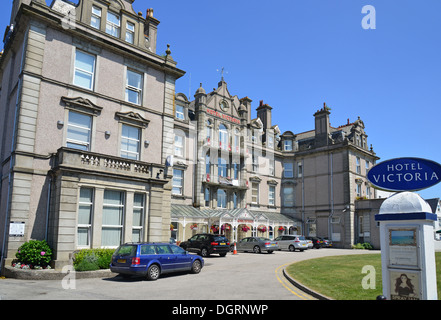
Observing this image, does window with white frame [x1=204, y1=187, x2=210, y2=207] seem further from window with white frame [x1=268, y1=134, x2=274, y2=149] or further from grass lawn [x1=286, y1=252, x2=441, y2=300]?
grass lawn [x1=286, y1=252, x2=441, y2=300]

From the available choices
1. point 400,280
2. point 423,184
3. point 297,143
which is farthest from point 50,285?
point 297,143

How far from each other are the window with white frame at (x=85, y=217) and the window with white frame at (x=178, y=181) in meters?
17.0

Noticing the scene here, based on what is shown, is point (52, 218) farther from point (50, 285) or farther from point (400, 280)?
point (400, 280)

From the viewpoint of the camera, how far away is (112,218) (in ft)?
59.1

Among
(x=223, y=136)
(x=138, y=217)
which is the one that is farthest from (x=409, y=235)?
(x=223, y=136)

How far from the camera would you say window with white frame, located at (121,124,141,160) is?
68.0 ft

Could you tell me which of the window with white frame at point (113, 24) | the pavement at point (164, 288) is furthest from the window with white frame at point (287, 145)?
the pavement at point (164, 288)

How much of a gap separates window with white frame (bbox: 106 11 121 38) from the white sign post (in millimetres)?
19094

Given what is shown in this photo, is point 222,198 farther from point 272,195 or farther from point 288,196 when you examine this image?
point 288,196

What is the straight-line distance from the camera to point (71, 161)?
16438 mm

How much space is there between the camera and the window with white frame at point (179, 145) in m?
34.5

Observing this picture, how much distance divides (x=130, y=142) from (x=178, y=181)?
45.6 ft

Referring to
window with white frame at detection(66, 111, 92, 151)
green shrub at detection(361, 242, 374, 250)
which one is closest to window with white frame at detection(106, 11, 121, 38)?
window with white frame at detection(66, 111, 92, 151)

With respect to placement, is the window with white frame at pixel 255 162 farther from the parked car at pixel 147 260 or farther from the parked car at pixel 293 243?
the parked car at pixel 147 260
